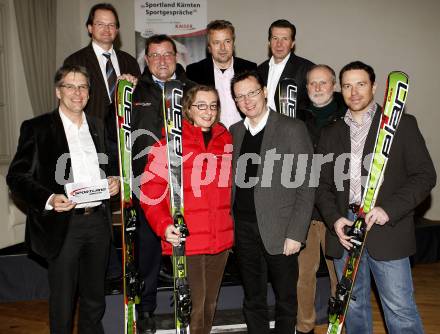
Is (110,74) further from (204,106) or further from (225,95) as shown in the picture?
(204,106)

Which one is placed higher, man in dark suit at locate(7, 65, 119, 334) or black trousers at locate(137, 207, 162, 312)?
man in dark suit at locate(7, 65, 119, 334)

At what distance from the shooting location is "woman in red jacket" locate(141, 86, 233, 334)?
6.53 feet

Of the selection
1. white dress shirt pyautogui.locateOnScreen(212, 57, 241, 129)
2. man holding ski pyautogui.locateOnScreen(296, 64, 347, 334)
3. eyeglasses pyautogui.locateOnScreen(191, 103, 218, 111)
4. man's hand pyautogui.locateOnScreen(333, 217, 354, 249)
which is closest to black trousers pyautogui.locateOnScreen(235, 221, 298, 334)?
man's hand pyautogui.locateOnScreen(333, 217, 354, 249)

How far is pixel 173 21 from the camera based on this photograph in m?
4.98

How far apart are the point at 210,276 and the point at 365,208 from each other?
0.79 metres

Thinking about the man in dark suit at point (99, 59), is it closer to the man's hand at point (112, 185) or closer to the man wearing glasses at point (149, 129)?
the man wearing glasses at point (149, 129)

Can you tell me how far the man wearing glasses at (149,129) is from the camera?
247 cm

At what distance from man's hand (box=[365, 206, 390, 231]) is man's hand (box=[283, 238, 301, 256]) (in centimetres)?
33

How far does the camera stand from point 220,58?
9.16ft

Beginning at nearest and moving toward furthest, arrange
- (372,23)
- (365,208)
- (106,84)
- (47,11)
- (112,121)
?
(365,208) → (112,121) → (106,84) → (47,11) → (372,23)

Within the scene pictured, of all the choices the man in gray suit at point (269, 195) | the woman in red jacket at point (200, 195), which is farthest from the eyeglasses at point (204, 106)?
the man in gray suit at point (269, 195)

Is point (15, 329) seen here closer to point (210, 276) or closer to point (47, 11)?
point (210, 276)

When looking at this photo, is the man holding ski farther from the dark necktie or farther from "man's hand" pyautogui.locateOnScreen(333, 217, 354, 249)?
the dark necktie

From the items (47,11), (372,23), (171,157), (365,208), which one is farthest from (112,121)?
(372,23)
